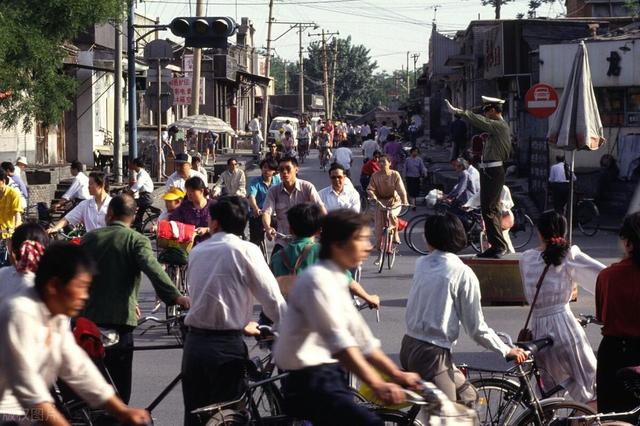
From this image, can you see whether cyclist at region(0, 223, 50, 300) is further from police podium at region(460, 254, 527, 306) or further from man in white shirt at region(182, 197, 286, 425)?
police podium at region(460, 254, 527, 306)

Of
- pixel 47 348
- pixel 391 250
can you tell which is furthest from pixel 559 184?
pixel 47 348

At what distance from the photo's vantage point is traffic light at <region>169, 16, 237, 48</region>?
20.2 metres

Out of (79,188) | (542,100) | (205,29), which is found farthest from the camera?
(542,100)

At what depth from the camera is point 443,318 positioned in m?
6.62

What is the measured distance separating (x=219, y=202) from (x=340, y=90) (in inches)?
5186

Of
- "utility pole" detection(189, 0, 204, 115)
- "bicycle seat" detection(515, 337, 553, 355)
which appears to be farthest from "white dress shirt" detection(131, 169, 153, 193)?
"bicycle seat" detection(515, 337, 553, 355)

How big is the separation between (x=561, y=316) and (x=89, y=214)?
6.81 metres

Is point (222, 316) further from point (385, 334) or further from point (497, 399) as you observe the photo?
point (385, 334)

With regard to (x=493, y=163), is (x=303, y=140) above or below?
below

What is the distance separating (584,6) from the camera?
→ 56.3 m

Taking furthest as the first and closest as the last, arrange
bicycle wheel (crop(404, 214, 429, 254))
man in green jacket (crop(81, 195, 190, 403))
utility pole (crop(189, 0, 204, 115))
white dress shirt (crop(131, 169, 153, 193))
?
utility pole (crop(189, 0, 204, 115)), white dress shirt (crop(131, 169, 153, 193)), bicycle wheel (crop(404, 214, 429, 254)), man in green jacket (crop(81, 195, 190, 403))

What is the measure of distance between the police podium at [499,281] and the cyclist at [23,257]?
7.87 meters

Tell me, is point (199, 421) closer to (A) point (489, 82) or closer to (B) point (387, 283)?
(B) point (387, 283)

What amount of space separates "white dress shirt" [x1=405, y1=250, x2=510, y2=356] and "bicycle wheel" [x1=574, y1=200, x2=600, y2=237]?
17.6m
